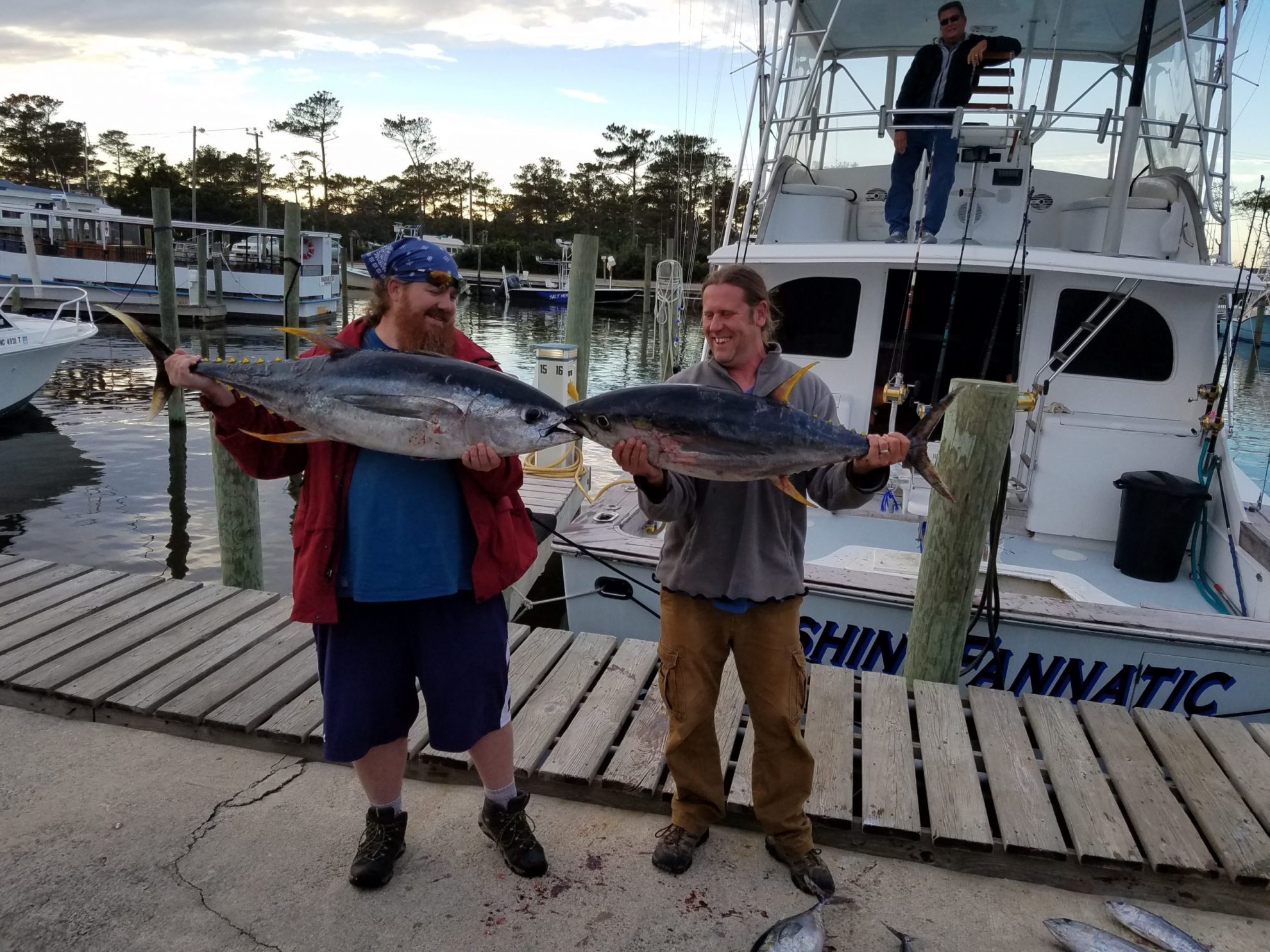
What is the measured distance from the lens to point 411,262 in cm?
231

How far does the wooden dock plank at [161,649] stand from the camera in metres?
3.54

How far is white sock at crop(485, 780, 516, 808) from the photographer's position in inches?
105

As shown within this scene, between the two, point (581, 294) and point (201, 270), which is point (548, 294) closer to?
point (201, 270)

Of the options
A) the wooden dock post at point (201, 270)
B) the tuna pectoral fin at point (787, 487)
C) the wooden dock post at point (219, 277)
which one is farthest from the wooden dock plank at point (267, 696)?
the wooden dock post at point (219, 277)

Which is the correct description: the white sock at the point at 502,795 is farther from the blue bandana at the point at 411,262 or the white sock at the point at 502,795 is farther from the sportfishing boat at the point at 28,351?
the sportfishing boat at the point at 28,351

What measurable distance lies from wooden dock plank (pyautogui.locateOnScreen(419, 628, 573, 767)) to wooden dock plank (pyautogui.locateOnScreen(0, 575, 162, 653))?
2.38 metres

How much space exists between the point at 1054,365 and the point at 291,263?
7453 millimetres

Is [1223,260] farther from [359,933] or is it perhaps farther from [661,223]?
[661,223]

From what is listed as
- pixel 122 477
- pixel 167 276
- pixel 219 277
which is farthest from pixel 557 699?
pixel 219 277

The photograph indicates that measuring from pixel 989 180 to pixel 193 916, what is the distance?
23.5 ft

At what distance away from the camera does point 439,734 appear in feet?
8.04

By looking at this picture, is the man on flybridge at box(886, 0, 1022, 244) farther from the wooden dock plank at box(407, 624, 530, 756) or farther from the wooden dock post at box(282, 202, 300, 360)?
the wooden dock post at box(282, 202, 300, 360)

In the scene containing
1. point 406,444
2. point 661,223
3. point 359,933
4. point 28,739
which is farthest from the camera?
point 661,223

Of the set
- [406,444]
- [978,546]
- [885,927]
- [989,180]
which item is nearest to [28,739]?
[406,444]
